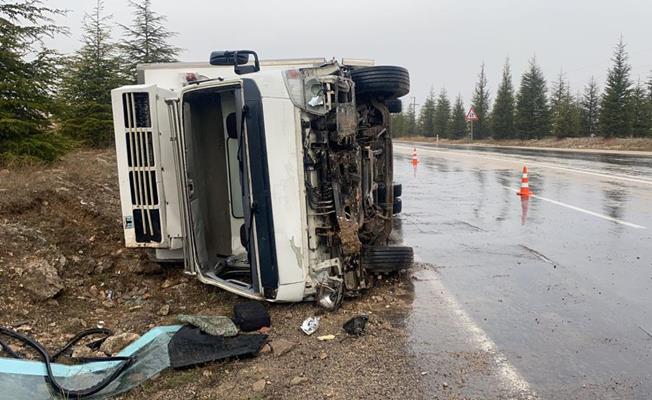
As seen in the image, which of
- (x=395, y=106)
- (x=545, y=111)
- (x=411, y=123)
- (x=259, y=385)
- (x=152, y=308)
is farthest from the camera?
(x=411, y=123)

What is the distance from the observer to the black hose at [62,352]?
340 centimetres

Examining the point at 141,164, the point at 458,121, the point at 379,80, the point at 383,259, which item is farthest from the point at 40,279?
the point at 458,121

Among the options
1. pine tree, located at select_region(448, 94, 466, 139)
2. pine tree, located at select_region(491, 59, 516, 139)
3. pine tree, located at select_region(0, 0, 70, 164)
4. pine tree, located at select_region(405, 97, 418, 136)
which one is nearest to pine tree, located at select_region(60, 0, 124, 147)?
pine tree, located at select_region(0, 0, 70, 164)

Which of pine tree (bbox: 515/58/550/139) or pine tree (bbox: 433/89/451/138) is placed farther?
pine tree (bbox: 433/89/451/138)

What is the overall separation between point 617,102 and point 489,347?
39.8 metres

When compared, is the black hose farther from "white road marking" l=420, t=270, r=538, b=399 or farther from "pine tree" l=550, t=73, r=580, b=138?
"pine tree" l=550, t=73, r=580, b=138

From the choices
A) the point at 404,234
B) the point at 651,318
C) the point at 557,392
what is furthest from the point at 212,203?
the point at 651,318

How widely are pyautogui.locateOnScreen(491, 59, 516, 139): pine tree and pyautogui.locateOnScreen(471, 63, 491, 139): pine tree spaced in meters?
3.70

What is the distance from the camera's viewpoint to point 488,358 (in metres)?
3.79

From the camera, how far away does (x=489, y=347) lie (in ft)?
13.1

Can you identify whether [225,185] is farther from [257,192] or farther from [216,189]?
[257,192]

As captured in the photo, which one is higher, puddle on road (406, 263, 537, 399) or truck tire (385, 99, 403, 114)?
truck tire (385, 99, 403, 114)

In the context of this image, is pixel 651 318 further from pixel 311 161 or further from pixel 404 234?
pixel 404 234

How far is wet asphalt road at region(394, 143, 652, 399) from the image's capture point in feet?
11.5
